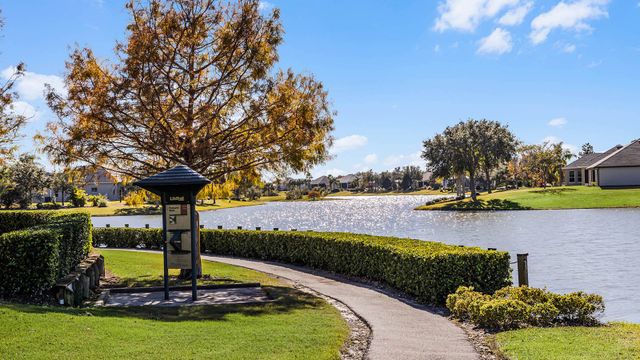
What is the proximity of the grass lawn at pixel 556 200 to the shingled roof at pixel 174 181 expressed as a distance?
6446cm

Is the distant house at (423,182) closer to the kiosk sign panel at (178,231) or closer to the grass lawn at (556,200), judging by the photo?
the grass lawn at (556,200)

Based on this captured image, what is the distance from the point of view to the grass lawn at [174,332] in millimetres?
8586

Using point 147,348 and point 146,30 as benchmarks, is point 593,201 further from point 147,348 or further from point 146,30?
point 147,348

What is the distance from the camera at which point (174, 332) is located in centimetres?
1021

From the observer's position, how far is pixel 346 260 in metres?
→ 20.5

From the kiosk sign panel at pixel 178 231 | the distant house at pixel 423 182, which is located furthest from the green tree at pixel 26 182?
the distant house at pixel 423 182

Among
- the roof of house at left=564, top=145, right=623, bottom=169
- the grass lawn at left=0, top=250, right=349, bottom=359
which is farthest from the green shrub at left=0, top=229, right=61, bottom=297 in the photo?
the roof of house at left=564, top=145, right=623, bottom=169

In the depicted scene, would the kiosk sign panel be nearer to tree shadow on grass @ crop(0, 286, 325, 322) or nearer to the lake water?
tree shadow on grass @ crop(0, 286, 325, 322)

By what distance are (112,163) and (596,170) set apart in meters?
78.4

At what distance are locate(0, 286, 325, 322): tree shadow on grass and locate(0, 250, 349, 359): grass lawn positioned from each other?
2cm

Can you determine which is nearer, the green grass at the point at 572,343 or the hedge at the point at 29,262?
the green grass at the point at 572,343

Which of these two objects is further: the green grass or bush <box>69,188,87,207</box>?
bush <box>69,188,87,207</box>

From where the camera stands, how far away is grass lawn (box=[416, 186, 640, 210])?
227 ft

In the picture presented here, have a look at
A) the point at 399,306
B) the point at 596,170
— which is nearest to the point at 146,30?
the point at 399,306
